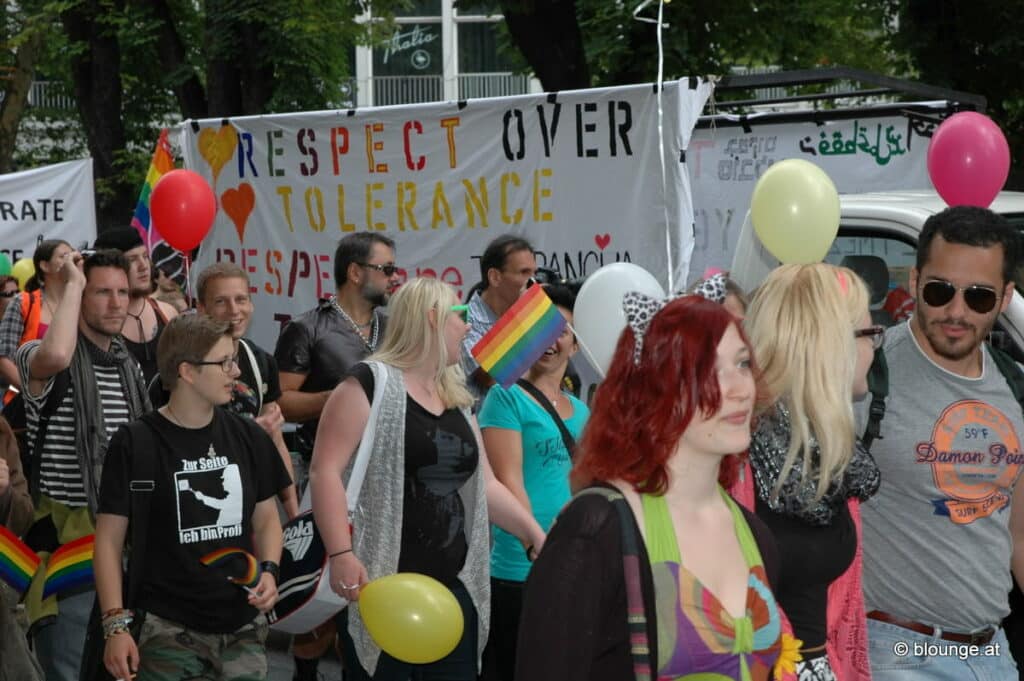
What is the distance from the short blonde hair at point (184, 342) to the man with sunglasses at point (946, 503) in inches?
84.1

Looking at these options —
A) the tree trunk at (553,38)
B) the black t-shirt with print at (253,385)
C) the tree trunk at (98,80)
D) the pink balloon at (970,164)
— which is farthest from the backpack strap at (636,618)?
the tree trunk at (98,80)

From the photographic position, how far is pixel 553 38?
15609 mm

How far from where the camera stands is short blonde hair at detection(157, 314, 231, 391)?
5039 millimetres

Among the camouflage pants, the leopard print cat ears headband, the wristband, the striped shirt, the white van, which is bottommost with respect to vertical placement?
the camouflage pants

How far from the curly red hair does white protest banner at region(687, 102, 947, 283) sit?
18.4ft

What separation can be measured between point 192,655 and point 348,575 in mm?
539

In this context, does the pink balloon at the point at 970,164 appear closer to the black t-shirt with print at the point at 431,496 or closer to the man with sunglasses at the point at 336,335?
the black t-shirt with print at the point at 431,496

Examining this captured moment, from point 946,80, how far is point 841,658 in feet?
45.0

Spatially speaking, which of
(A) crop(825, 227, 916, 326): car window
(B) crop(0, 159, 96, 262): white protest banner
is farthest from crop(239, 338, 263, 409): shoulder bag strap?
(B) crop(0, 159, 96, 262): white protest banner

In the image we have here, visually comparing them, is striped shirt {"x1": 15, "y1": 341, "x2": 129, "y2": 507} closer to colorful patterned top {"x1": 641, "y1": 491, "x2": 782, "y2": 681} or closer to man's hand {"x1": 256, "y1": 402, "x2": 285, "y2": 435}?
man's hand {"x1": 256, "y1": 402, "x2": 285, "y2": 435}

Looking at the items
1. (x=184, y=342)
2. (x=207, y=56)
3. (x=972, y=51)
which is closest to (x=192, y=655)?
(x=184, y=342)

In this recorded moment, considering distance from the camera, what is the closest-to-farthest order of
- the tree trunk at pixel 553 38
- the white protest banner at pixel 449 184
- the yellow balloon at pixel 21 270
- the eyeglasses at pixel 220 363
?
1. the eyeglasses at pixel 220 363
2. the white protest banner at pixel 449 184
3. the yellow balloon at pixel 21 270
4. the tree trunk at pixel 553 38

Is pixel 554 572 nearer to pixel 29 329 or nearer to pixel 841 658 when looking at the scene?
pixel 841 658

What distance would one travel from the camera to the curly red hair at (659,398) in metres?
2.79
